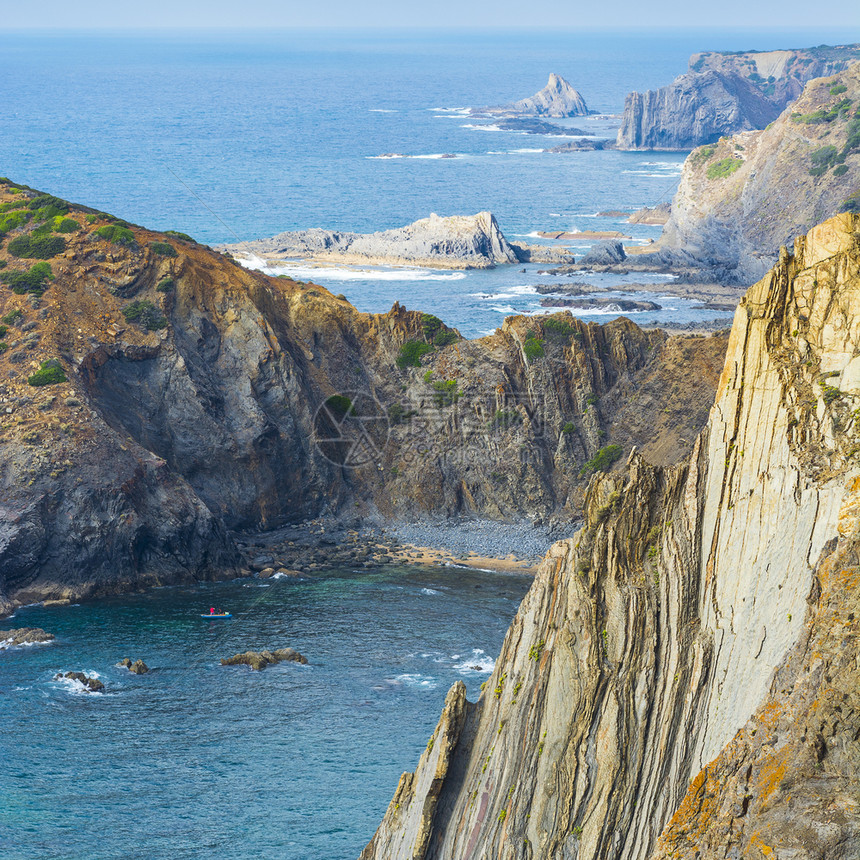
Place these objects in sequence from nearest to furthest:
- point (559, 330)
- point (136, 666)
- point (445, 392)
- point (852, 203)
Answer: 1. point (136, 666)
2. point (445, 392)
3. point (559, 330)
4. point (852, 203)

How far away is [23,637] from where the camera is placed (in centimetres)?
7575

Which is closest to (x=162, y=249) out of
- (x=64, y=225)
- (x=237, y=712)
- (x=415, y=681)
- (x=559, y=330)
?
(x=64, y=225)

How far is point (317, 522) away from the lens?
100m

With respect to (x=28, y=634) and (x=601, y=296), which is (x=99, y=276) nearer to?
(x=28, y=634)

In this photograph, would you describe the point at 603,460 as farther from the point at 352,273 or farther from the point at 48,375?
the point at 352,273

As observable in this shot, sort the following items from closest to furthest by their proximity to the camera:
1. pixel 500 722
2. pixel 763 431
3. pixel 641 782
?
pixel 763 431
pixel 641 782
pixel 500 722

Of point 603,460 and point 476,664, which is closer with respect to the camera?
point 476,664

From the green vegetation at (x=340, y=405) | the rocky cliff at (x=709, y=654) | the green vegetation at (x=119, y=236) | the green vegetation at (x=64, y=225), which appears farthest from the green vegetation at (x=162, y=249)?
the rocky cliff at (x=709, y=654)

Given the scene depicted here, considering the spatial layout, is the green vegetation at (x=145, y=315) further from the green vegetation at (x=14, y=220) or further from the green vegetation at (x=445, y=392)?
the green vegetation at (x=445, y=392)

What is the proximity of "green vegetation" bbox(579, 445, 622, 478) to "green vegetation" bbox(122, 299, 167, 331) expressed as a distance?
39792mm

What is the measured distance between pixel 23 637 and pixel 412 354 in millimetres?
48198

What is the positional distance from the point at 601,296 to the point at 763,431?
151 meters

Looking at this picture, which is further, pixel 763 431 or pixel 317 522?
pixel 317 522

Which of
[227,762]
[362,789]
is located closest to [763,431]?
[362,789]
